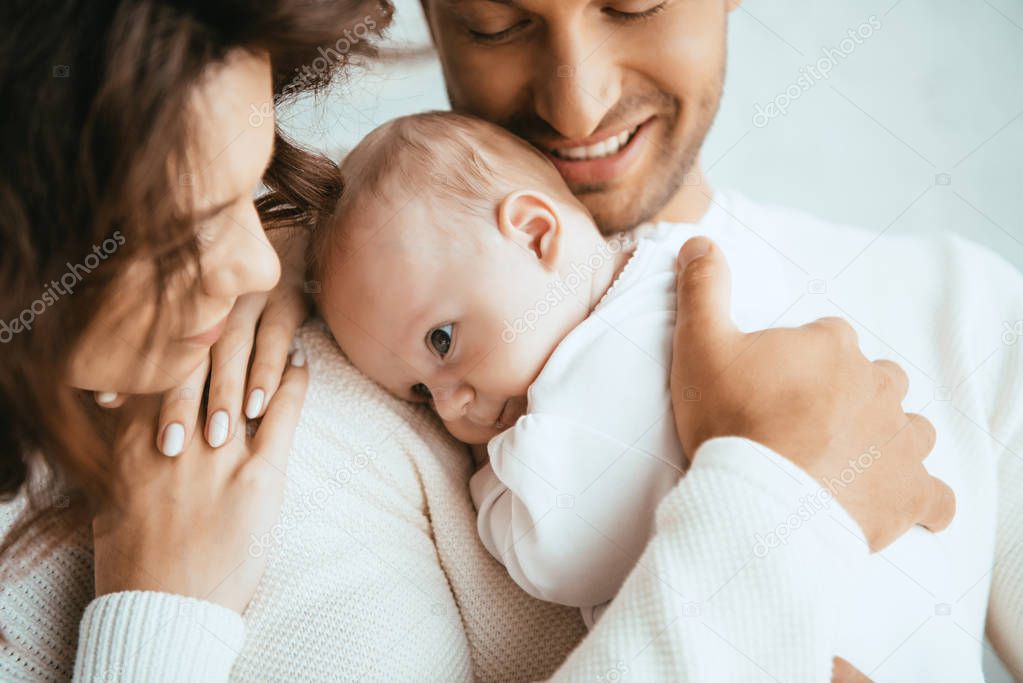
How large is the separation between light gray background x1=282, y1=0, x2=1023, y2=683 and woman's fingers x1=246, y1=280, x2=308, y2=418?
0.58m

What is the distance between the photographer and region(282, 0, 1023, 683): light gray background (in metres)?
1.83

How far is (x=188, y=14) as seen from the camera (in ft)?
2.35

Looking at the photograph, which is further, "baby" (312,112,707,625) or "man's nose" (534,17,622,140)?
"man's nose" (534,17,622,140)

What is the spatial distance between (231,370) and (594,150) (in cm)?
72

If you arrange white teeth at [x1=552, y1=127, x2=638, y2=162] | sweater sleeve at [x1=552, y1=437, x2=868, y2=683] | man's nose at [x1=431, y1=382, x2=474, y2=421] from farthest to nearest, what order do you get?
1. white teeth at [x1=552, y1=127, x2=638, y2=162]
2. man's nose at [x1=431, y1=382, x2=474, y2=421]
3. sweater sleeve at [x1=552, y1=437, x2=868, y2=683]

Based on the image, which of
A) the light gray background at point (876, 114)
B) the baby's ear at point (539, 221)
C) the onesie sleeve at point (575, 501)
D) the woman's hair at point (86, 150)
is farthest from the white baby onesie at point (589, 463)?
the light gray background at point (876, 114)

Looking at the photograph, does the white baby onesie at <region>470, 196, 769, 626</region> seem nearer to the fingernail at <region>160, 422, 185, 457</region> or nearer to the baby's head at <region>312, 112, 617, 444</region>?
the baby's head at <region>312, 112, 617, 444</region>

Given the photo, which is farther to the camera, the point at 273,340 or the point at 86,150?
the point at 273,340

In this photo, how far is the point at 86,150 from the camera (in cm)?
66

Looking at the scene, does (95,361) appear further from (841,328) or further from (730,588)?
(841,328)

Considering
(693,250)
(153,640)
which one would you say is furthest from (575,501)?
(153,640)

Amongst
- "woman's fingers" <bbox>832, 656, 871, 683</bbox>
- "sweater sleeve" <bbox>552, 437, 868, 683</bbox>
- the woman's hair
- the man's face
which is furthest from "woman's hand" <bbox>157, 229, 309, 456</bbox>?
"woman's fingers" <bbox>832, 656, 871, 683</bbox>

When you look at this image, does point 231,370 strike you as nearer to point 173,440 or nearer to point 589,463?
point 173,440

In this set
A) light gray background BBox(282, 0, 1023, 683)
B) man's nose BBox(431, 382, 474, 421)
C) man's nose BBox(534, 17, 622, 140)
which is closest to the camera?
man's nose BBox(431, 382, 474, 421)
